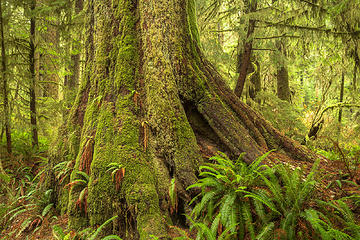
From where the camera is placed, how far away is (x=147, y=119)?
3.78m

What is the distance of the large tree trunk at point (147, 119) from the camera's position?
3.25 m

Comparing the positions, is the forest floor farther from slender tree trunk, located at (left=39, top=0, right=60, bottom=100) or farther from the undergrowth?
slender tree trunk, located at (left=39, top=0, right=60, bottom=100)

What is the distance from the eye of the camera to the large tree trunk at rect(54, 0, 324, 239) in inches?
128

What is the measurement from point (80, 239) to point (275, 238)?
2479 millimetres

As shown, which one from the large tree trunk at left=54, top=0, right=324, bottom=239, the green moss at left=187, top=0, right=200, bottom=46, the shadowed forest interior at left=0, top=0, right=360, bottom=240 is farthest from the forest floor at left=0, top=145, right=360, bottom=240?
the green moss at left=187, top=0, right=200, bottom=46

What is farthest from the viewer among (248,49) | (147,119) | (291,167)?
(248,49)

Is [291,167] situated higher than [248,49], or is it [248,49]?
[248,49]

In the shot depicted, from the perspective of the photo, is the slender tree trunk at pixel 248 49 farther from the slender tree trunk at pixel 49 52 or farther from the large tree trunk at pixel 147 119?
the slender tree trunk at pixel 49 52

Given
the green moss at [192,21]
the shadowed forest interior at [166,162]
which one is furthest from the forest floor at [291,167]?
the green moss at [192,21]

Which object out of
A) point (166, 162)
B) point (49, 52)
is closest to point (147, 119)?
point (166, 162)

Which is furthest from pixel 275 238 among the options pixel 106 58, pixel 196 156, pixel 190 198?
pixel 106 58

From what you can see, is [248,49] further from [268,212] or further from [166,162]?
[268,212]

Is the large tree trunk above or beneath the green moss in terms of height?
beneath

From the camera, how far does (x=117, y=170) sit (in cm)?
324
